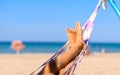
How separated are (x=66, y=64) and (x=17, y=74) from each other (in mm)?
4631

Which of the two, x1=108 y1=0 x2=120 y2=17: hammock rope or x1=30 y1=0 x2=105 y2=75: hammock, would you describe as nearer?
x1=30 y1=0 x2=105 y2=75: hammock

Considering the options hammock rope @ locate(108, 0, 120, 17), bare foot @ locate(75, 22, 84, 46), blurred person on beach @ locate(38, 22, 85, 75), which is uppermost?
hammock rope @ locate(108, 0, 120, 17)

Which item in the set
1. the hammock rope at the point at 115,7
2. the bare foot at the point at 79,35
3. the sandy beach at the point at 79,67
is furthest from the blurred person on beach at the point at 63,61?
the sandy beach at the point at 79,67

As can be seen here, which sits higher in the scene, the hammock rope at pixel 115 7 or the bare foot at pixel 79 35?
the hammock rope at pixel 115 7

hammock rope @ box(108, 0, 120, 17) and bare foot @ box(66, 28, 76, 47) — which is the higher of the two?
hammock rope @ box(108, 0, 120, 17)

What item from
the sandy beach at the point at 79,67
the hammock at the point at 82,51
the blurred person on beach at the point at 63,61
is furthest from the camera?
the sandy beach at the point at 79,67

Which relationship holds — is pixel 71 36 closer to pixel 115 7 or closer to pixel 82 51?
pixel 82 51

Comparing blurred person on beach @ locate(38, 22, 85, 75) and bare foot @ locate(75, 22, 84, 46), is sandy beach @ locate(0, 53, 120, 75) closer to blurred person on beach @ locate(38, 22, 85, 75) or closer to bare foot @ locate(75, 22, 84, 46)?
bare foot @ locate(75, 22, 84, 46)

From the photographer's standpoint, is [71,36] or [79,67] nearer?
[71,36]

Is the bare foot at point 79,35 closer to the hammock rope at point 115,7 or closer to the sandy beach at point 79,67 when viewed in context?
the hammock rope at point 115,7

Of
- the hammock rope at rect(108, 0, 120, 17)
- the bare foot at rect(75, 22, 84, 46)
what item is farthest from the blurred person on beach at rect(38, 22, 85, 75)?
the hammock rope at rect(108, 0, 120, 17)

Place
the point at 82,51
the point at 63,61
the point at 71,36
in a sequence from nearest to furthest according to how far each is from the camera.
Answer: the point at 63,61 → the point at 82,51 → the point at 71,36

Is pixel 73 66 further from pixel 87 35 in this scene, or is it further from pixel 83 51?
pixel 87 35

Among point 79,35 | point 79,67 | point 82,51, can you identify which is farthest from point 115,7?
point 79,67
